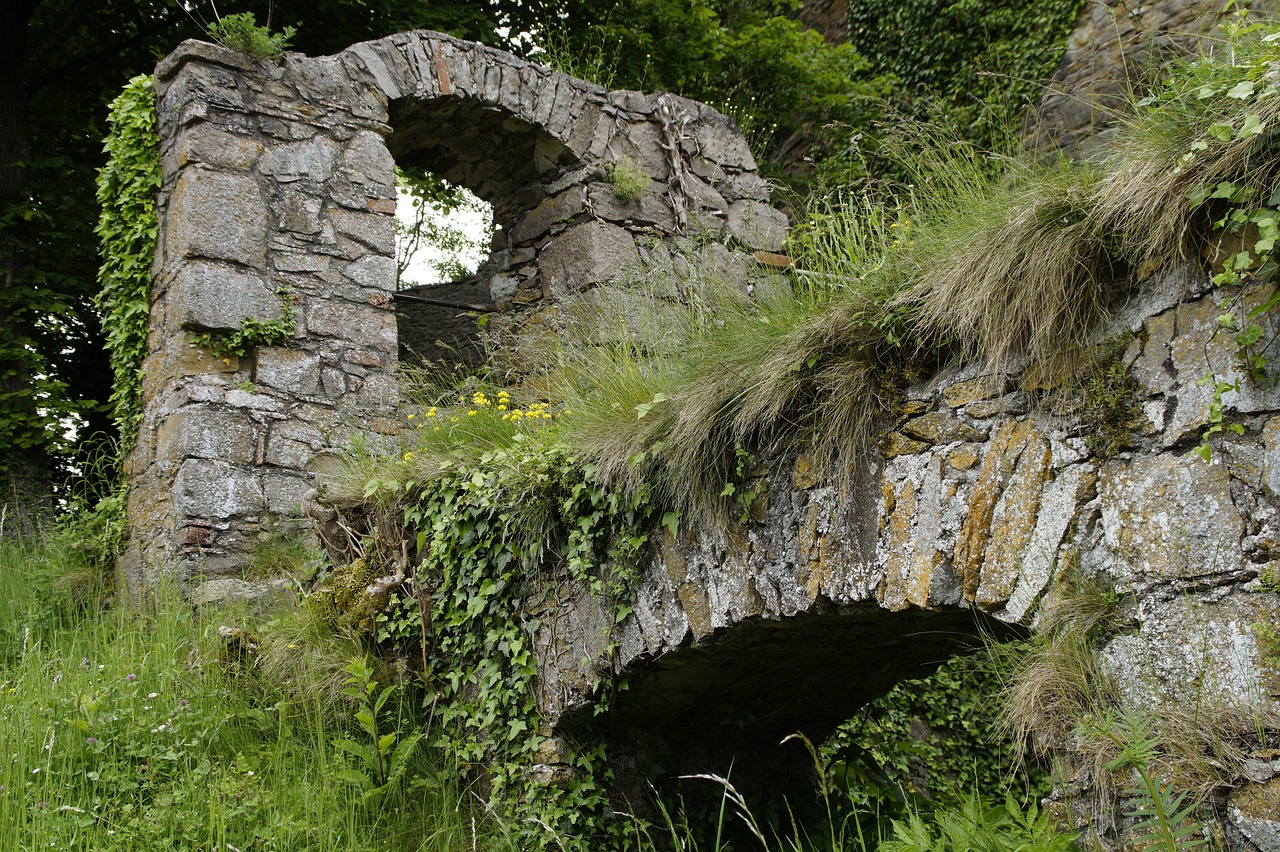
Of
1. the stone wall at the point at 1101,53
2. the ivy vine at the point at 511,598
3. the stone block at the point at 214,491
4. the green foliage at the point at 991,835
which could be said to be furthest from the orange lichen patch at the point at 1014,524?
the stone wall at the point at 1101,53

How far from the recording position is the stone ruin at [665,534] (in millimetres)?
2047

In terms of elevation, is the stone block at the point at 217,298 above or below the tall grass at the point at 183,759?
above

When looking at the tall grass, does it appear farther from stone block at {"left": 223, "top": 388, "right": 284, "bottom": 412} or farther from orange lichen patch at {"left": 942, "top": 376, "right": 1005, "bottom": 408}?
orange lichen patch at {"left": 942, "top": 376, "right": 1005, "bottom": 408}

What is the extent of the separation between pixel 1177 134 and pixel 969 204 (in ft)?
2.41

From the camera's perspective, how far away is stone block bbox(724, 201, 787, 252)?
6.86 metres

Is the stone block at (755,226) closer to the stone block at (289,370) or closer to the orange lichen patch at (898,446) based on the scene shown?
the stone block at (289,370)

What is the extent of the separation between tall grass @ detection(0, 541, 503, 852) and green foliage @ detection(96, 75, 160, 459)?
5.20ft

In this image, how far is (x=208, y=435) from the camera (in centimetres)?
498

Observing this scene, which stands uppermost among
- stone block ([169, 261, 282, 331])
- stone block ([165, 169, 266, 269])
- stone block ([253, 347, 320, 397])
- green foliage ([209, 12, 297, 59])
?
green foliage ([209, 12, 297, 59])

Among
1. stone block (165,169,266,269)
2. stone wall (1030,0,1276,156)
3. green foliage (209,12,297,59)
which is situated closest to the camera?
stone block (165,169,266,269)

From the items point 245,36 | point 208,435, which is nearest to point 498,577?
point 208,435

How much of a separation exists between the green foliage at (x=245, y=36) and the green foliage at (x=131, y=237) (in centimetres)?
58

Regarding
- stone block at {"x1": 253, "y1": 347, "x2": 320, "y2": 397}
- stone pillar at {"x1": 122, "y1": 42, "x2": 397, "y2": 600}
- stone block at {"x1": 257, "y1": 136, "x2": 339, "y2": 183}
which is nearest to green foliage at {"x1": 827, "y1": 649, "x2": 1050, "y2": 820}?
stone pillar at {"x1": 122, "y1": 42, "x2": 397, "y2": 600}

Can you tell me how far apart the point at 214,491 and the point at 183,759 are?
5.45ft
